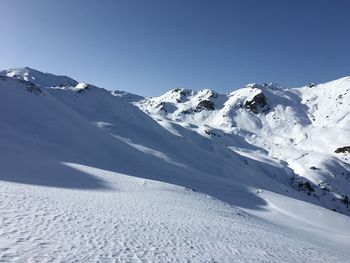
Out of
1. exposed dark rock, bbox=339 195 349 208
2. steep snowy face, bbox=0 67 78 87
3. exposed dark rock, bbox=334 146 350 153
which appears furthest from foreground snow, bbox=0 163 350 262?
steep snowy face, bbox=0 67 78 87

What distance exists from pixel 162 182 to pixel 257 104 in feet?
349

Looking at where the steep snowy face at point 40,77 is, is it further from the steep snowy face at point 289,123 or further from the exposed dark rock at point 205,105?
the exposed dark rock at point 205,105

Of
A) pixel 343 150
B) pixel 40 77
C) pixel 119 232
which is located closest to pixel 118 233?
pixel 119 232

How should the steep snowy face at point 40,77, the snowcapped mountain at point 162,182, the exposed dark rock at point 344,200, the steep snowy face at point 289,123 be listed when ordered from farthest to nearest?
the steep snowy face at point 40,77 → the steep snowy face at point 289,123 → the exposed dark rock at point 344,200 → the snowcapped mountain at point 162,182

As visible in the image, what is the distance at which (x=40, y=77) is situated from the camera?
16362 centimetres

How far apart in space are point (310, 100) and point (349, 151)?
52235 millimetres

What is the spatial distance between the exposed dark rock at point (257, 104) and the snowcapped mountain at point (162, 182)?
341cm

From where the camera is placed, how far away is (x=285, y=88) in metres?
161

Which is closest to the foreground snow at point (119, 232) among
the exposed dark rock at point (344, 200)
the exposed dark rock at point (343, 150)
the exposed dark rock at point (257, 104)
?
the exposed dark rock at point (344, 200)

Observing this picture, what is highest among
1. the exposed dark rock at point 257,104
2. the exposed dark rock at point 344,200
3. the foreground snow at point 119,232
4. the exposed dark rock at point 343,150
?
the exposed dark rock at point 257,104

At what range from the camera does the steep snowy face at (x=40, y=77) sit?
513 ft

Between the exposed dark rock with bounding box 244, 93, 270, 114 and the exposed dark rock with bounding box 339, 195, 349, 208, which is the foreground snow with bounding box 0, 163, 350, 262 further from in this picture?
the exposed dark rock with bounding box 244, 93, 270, 114

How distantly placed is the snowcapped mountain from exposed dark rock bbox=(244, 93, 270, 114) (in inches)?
134

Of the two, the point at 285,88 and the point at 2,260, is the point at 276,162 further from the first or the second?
the point at 285,88
